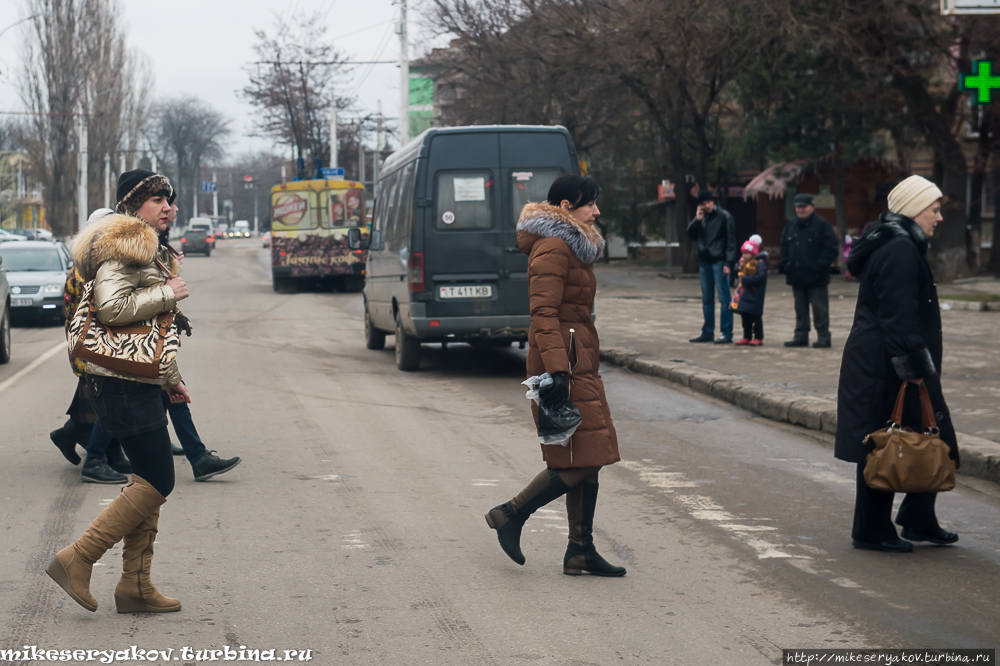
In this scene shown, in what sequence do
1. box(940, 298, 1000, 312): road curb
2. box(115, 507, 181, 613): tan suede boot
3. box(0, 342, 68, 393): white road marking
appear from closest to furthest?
1. box(115, 507, 181, 613): tan suede boot
2. box(0, 342, 68, 393): white road marking
3. box(940, 298, 1000, 312): road curb

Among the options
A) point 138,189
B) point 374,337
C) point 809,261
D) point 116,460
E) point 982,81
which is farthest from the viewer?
point 374,337

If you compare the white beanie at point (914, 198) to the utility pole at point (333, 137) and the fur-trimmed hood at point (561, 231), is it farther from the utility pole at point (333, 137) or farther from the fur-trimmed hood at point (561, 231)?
the utility pole at point (333, 137)

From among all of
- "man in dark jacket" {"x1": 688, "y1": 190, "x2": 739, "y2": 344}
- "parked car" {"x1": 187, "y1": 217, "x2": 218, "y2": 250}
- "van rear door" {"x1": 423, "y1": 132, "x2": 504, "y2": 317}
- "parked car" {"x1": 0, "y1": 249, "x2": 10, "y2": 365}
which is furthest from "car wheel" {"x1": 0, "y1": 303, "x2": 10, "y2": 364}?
"parked car" {"x1": 187, "y1": 217, "x2": 218, "y2": 250}

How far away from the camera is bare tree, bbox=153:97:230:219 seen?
103125 mm

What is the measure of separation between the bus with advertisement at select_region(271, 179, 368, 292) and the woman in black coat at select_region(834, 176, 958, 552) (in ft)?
79.9

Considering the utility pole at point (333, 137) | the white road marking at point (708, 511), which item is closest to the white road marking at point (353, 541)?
the white road marking at point (708, 511)

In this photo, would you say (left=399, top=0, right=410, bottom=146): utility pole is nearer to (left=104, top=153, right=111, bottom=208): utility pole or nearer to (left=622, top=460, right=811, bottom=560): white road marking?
(left=622, top=460, right=811, bottom=560): white road marking

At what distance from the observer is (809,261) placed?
523 inches

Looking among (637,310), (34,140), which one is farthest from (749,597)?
(34,140)

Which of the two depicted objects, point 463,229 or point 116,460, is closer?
point 116,460

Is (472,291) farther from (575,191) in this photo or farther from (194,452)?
(575,191)

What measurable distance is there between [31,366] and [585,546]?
34.5ft

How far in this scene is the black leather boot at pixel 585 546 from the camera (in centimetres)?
492

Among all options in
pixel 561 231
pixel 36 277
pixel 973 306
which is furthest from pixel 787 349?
pixel 36 277
